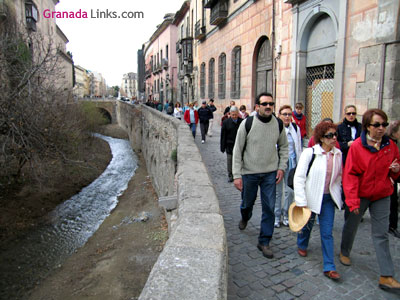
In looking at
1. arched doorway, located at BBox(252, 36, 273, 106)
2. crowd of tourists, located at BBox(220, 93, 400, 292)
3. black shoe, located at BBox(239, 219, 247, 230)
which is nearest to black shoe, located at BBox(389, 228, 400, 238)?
crowd of tourists, located at BBox(220, 93, 400, 292)

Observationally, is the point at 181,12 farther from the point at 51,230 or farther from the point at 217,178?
the point at 217,178

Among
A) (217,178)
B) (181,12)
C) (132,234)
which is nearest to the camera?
(217,178)

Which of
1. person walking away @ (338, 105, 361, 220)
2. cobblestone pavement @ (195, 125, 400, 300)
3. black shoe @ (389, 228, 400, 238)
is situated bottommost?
cobblestone pavement @ (195, 125, 400, 300)

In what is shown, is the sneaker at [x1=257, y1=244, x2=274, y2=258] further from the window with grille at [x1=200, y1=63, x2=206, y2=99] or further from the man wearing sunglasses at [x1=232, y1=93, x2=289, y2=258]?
the window with grille at [x1=200, y1=63, x2=206, y2=99]

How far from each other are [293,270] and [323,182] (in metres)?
0.94

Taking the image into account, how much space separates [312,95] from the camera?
9320 mm

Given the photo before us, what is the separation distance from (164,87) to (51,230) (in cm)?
3121

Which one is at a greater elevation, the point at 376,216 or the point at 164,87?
the point at 164,87

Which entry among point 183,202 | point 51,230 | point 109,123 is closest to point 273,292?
point 183,202

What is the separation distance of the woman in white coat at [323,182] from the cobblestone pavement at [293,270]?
0.82 feet

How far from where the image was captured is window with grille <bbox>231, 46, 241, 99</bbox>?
15373 mm

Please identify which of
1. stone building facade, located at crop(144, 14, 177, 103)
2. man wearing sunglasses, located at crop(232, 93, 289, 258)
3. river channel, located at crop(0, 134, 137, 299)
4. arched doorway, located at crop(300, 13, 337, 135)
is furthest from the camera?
stone building facade, located at crop(144, 14, 177, 103)

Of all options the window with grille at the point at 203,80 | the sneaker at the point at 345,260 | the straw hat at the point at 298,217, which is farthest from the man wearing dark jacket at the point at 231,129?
the window with grille at the point at 203,80

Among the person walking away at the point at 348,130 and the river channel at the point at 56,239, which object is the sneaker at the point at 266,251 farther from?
the river channel at the point at 56,239
